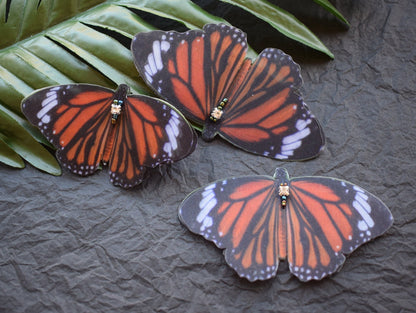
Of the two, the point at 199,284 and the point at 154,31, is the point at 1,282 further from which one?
the point at 154,31

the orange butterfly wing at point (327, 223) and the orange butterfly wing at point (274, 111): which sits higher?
the orange butterfly wing at point (274, 111)

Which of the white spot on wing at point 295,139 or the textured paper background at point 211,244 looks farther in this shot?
the white spot on wing at point 295,139

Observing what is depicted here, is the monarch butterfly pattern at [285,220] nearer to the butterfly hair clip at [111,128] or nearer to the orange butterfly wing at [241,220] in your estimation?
the orange butterfly wing at [241,220]

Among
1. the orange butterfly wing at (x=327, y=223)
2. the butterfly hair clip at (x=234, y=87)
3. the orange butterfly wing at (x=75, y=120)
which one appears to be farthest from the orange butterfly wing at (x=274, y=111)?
the orange butterfly wing at (x=75, y=120)

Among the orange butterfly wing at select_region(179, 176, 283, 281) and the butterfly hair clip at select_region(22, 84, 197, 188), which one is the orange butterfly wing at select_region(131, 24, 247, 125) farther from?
the orange butterfly wing at select_region(179, 176, 283, 281)

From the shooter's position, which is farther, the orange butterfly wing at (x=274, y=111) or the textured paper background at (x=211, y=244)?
the orange butterfly wing at (x=274, y=111)

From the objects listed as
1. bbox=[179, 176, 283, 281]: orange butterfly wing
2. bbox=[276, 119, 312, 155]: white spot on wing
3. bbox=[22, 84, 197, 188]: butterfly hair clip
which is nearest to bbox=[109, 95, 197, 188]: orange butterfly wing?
bbox=[22, 84, 197, 188]: butterfly hair clip

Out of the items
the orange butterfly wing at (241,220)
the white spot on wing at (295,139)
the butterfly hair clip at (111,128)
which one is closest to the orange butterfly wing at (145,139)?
the butterfly hair clip at (111,128)

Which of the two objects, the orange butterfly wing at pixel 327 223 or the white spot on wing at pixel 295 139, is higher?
the white spot on wing at pixel 295 139
